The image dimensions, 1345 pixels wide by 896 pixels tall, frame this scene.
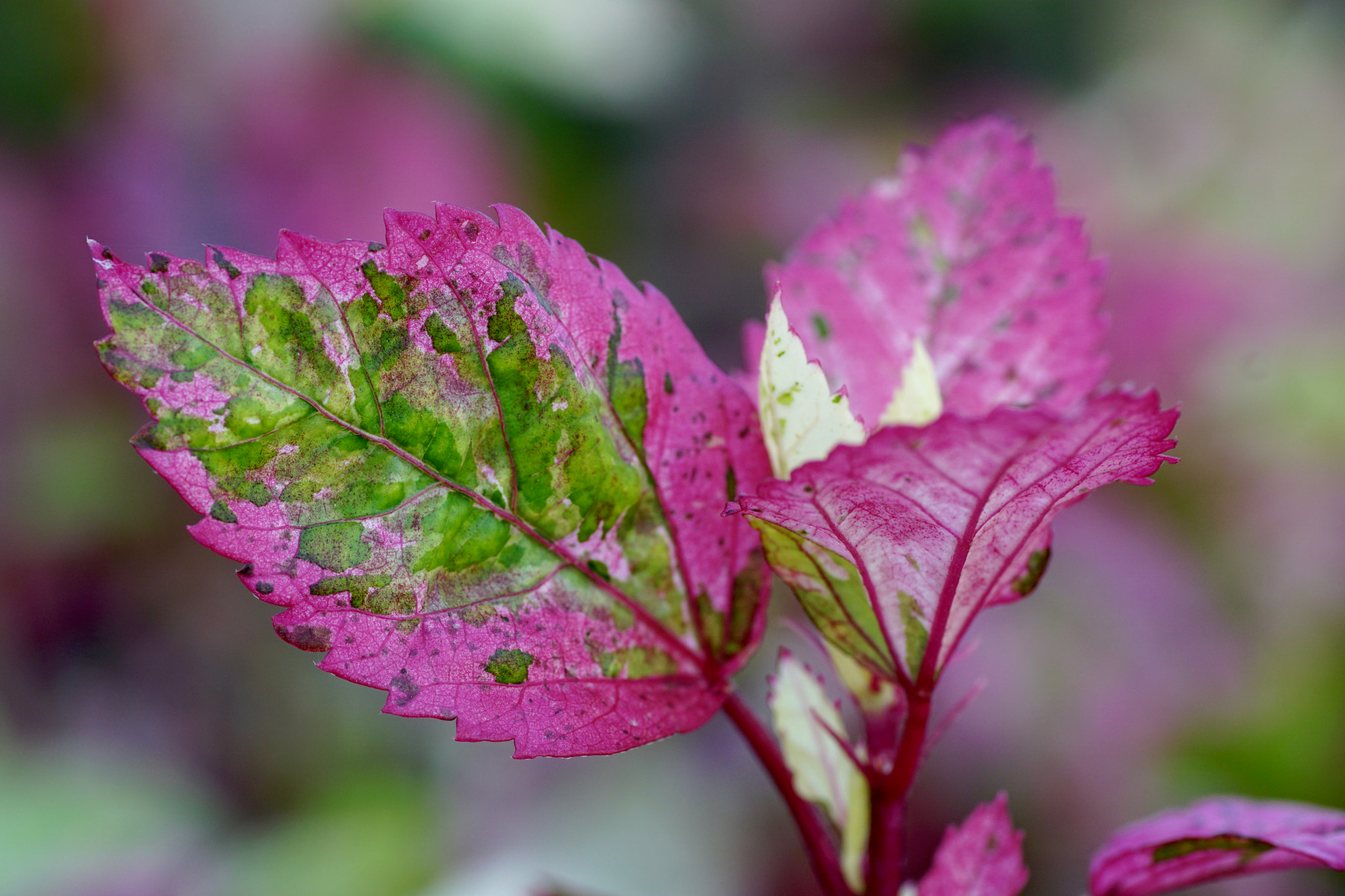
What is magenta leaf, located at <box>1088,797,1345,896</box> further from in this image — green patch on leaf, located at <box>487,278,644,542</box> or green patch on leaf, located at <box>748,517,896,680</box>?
green patch on leaf, located at <box>487,278,644,542</box>

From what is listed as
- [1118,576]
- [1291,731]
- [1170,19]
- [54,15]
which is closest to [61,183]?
[54,15]

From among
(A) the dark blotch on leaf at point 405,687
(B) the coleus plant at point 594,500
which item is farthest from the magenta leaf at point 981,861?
(A) the dark blotch on leaf at point 405,687

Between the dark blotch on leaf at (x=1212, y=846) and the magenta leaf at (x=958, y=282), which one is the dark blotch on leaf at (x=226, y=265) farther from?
the dark blotch on leaf at (x=1212, y=846)

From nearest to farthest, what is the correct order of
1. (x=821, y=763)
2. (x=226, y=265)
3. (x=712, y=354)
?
(x=226, y=265)
(x=821, y=763)
(x=712, y=354)

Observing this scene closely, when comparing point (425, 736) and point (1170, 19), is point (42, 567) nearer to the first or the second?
point (425, 736)

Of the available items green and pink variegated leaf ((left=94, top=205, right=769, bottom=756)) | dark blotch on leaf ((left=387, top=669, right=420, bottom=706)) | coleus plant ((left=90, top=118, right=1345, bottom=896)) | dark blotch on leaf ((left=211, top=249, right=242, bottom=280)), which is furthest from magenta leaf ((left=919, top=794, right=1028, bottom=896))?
dark blotch on leaf ((left=211, top=249, right=242, bottom=280))

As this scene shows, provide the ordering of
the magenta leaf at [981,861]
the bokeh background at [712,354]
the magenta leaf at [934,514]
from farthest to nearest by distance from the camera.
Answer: the bokeh background at [712,354] → the magenta leaf at [981,861] → the magenta leaf at [934,514]

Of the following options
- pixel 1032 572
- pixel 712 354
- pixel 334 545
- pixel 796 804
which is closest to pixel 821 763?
pixel 796 804

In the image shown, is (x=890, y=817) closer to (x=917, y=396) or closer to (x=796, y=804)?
(x=796, y=804)
